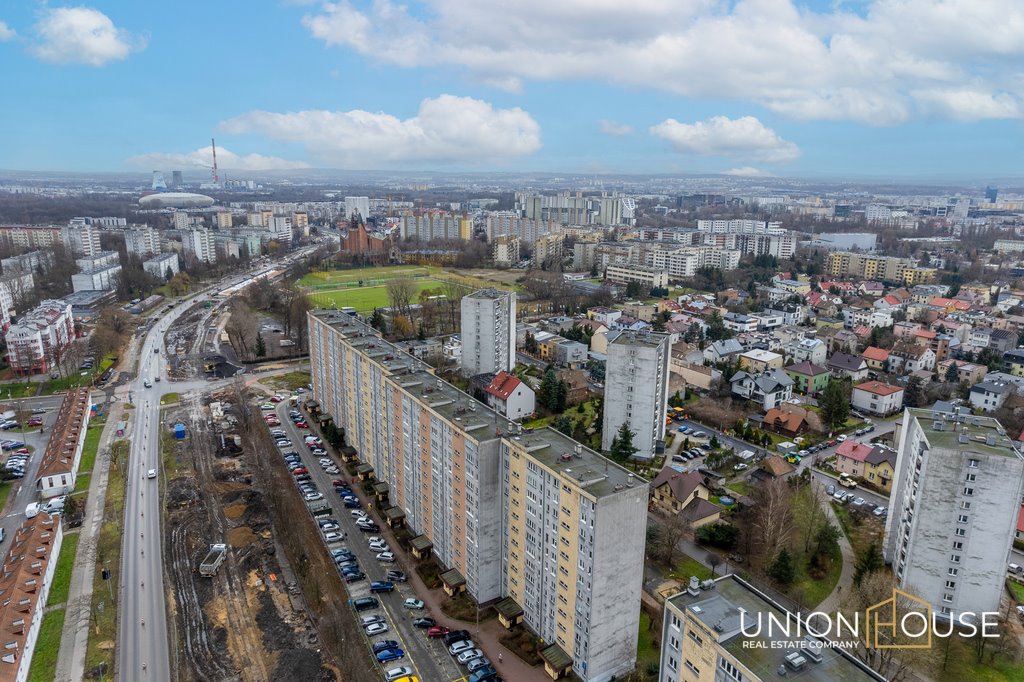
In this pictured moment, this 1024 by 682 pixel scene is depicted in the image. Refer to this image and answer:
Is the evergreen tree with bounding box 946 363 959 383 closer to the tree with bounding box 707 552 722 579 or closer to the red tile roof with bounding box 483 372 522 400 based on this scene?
the tree with bounding box 707 552 722 579

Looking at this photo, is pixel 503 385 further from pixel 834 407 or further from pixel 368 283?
pixel 368 283

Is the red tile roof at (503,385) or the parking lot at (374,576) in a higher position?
the red tile roof at (503,385)

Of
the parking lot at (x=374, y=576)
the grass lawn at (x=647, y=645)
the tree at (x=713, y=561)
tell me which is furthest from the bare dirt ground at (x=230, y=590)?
the tree at (x=713, y=561)

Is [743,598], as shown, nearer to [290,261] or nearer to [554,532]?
[554,532]

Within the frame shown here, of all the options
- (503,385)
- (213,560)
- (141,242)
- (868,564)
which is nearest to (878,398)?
(868,564)

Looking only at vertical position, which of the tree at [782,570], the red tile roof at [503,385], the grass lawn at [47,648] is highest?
the red tile roof at [503,385]

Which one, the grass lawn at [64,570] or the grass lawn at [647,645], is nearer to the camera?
the grass lawn at [647,645]

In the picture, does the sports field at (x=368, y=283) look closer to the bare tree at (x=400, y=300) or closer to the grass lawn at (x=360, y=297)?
the grass lawn at (x=360, y=297)
